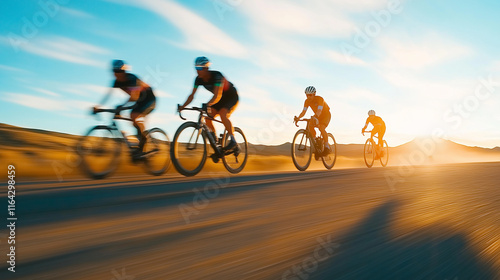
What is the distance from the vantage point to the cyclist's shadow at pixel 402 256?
1838 mm

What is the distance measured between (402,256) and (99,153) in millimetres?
6679

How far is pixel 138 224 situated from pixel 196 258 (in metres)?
0.71

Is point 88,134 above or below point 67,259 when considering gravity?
above

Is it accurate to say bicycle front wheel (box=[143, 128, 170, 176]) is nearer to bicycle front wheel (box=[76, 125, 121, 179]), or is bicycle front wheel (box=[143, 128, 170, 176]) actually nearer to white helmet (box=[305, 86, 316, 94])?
bicycle front wheel (box=[76, 125, 121, 179])

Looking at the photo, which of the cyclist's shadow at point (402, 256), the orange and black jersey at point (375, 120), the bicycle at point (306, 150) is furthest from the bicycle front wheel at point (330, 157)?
the cyclist's shadow at point (402, 256)

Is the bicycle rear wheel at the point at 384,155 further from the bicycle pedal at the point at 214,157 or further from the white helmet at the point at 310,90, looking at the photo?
the bicycle pedal at the point at 214,157

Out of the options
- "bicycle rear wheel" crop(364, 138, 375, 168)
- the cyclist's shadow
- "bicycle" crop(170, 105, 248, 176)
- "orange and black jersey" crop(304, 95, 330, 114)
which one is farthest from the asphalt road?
"bicycle rear wheel" crop(364, 138, 375, 168)

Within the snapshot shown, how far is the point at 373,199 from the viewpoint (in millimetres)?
3824

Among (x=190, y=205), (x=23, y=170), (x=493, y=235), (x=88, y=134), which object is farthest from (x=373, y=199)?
(x=23, y=170)

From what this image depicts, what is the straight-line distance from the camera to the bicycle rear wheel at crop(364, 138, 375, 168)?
1712 centimetres

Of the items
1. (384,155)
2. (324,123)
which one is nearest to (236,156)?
(324,123)

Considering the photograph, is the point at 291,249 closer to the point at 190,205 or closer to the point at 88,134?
the point at 190,205

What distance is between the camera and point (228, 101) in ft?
28.4

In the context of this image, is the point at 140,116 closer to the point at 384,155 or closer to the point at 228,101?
the point at 228,101
